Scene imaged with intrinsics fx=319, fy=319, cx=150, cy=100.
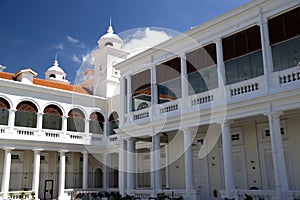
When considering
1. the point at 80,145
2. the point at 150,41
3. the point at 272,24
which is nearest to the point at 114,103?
the point at 80,145

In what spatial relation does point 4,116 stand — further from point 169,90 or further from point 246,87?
point 246,87

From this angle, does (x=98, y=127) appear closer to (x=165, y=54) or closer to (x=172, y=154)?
(x=172, y=154)

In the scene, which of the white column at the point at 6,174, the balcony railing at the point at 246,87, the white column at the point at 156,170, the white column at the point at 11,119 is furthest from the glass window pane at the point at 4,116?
the balcony railing at the point at 246,87

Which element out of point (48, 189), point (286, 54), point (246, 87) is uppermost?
point (286, 54)

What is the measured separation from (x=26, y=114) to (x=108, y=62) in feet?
32.8

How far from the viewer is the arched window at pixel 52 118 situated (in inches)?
832

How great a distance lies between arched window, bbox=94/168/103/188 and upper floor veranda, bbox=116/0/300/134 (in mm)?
9072

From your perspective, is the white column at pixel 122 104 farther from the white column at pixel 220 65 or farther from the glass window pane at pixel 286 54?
the glass window pane at pixel 286 54

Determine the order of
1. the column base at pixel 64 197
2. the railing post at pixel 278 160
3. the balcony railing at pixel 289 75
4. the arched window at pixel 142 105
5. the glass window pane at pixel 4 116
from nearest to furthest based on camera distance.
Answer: the railing post at pixel 278 160, the balcony railing at pixel 289 75, the arched window at pixel 142 105, the glass window pane at pixel 4 116, the column base at pixel 64 197

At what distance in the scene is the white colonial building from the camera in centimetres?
Result: 1157

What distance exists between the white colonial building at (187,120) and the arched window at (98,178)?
0.25 ft

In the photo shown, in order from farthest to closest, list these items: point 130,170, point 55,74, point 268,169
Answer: point 55,74 → point 130,170 → point 268,169

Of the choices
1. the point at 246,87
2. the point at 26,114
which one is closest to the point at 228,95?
the point at 246,87

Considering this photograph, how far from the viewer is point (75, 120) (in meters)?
22.5
